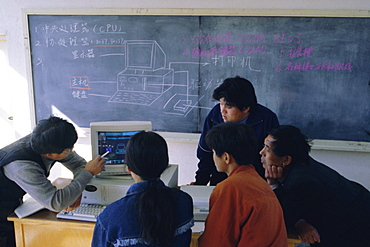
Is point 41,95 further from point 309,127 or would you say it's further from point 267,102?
point 309,127

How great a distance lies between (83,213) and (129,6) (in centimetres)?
213

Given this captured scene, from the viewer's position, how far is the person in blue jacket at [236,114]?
6.50ft

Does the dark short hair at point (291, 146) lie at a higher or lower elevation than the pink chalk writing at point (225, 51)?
lower

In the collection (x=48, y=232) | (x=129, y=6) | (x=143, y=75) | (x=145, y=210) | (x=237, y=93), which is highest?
(x=129, y=6)

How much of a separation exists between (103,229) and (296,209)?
97 centimetres

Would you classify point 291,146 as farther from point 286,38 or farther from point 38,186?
point 286,38

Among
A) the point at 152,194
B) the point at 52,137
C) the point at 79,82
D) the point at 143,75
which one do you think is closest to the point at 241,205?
the point at 152,194

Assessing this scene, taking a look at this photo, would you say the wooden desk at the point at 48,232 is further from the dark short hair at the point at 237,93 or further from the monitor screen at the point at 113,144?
the dark short hair at the point at 237,93

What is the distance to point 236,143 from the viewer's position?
4.29 ft

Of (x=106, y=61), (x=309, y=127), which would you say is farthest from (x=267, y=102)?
(x=106, y=61)

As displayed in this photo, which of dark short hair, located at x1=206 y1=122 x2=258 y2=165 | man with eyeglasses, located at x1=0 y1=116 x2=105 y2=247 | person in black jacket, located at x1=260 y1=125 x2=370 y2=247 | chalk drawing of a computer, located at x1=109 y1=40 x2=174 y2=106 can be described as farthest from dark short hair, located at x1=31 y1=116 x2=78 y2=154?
chalk drawing of a computer, located at x1=109 y1=40 x2=174 y2=106

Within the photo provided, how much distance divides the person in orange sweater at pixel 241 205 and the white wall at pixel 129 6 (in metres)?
1.87

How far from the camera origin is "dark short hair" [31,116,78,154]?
1646 millimetres

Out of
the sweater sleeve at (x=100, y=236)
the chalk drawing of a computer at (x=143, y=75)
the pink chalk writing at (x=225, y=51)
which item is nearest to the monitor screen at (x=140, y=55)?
the chalk drawing of a computer at (x=143, y=75)
